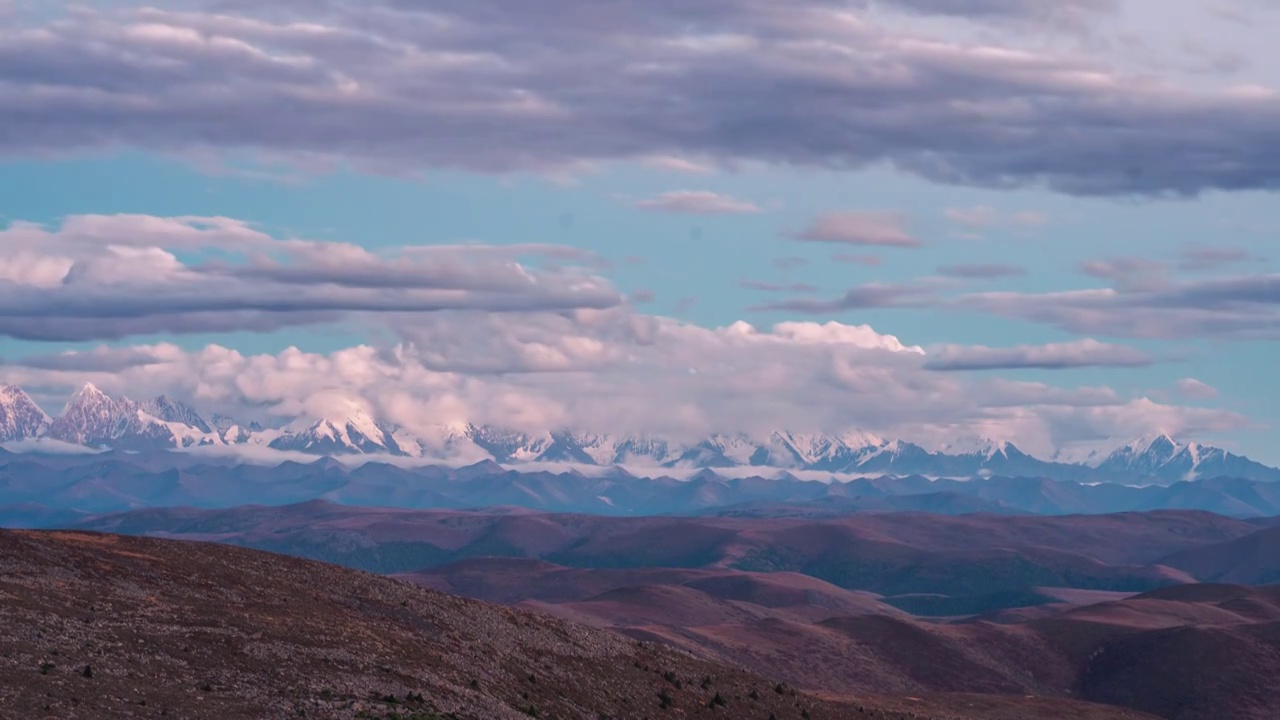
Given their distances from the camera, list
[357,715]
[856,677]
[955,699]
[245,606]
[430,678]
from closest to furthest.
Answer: [357,715] < [430,678] < [245,606] < [955,699] < [856,677]

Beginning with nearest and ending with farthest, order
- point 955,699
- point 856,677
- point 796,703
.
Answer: point 796,703 → point 955,699 → point 856,677

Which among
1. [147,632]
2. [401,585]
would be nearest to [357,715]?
[147,632]

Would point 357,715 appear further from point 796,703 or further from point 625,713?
point 796,703

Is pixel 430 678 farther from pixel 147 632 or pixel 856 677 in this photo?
pixel 856 677

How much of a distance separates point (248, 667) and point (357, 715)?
27.9 feet

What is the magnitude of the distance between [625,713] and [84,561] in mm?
33593

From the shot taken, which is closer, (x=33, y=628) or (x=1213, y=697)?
(x=33, y=628)

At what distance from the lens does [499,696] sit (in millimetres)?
80875

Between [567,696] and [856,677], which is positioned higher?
[567,696]

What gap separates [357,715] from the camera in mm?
66500

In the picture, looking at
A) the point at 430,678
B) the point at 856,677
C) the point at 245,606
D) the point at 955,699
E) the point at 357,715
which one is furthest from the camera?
the point at 856,677

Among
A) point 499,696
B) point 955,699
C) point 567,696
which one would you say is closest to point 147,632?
point 499,696

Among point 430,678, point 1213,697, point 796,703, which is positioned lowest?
point 1213,697

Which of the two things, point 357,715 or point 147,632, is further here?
point 147,632
